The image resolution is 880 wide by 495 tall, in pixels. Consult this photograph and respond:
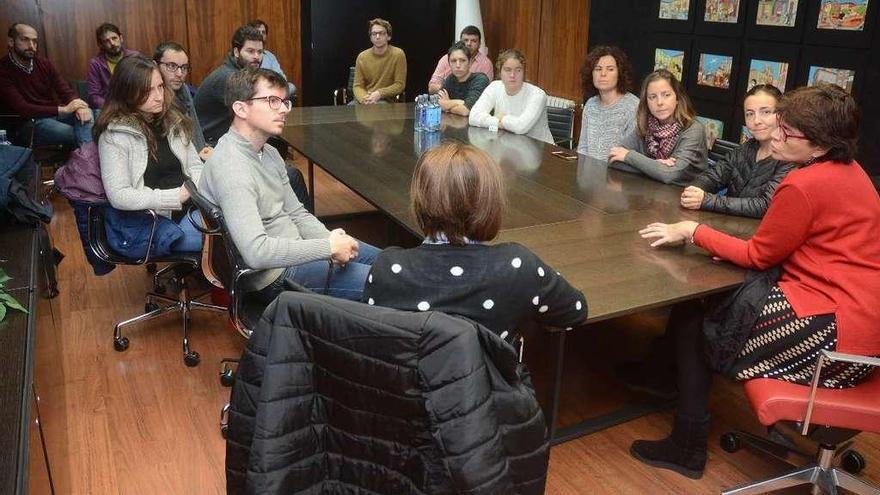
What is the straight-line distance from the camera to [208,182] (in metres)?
2.47

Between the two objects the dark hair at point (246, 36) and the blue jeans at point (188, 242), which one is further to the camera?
the dark hair at point (246, 36)

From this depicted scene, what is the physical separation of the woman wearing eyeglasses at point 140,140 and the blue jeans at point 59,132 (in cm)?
257

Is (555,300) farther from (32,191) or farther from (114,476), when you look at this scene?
(32,191)

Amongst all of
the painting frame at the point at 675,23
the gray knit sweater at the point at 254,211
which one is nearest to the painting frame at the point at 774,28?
the painting frame at the point at 675,23

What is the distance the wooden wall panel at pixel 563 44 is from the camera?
6.24 metres

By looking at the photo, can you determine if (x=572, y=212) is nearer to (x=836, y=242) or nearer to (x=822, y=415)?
(x=836, y=242)

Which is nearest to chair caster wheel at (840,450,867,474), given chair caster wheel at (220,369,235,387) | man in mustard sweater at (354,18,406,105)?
chair caster wheel at (220,369,235,387)

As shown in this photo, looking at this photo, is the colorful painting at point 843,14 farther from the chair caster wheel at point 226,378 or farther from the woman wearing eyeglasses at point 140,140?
the chair caster wheel at point 226,378

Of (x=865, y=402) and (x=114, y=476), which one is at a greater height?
(x=865, y=402)

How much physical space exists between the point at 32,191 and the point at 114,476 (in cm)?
142

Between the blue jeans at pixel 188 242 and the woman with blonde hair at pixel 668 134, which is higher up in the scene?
the woman with blonde hair at pixel 668 134

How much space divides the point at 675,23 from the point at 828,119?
3.57 meters

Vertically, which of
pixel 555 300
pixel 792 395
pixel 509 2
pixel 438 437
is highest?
pixel 509 2

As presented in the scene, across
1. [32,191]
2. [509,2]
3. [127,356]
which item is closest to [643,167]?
[127,356]
